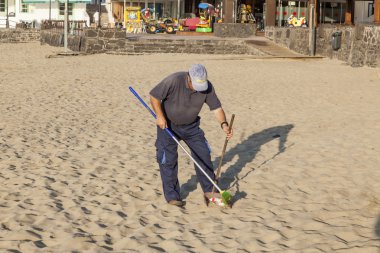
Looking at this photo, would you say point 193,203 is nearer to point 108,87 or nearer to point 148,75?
point 108,87

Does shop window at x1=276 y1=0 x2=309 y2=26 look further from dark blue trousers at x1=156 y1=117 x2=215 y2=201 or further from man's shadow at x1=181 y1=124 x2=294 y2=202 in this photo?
dark blue trousers at x1=156 y1=117 x2=215 y2=201

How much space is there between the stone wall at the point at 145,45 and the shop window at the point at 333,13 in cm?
1284

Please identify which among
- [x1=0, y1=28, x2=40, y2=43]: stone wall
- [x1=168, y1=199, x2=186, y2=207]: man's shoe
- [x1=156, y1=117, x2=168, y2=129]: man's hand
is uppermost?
[x1=0, y1=28, x2=40, y2=43]: stone wall

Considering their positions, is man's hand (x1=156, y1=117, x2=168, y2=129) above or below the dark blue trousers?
above

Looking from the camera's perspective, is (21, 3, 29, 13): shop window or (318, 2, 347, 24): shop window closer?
(318, 2, 347, 24): shop window

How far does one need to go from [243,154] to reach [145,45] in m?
19.7

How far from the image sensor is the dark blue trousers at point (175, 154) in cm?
655

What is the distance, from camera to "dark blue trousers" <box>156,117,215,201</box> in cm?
655

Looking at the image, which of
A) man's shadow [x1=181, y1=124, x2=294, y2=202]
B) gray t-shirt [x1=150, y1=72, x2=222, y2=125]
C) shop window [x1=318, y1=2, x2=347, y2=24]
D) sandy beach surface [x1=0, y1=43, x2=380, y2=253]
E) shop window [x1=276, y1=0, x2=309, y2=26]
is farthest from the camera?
shop window [x1=318, y1=2, x2=347, y2=24]

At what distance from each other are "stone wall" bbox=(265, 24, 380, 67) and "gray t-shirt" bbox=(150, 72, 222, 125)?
644 inches

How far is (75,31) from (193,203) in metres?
26.0

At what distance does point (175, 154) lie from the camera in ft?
21.6

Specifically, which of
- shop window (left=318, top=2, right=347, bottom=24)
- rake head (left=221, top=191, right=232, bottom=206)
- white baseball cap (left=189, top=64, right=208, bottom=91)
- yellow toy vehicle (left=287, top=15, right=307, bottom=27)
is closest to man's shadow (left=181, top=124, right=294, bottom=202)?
rake head (left=221, top=191, right=232, bottom=206)

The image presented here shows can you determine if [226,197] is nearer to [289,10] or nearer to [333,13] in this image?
[289,10]
